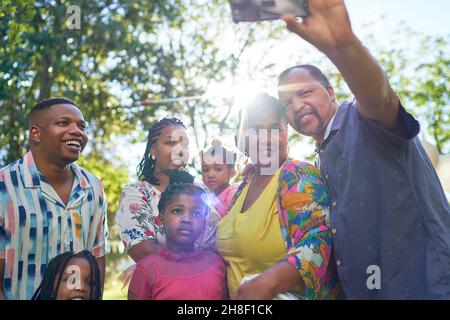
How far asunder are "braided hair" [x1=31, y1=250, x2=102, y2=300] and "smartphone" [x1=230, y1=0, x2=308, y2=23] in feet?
6.15

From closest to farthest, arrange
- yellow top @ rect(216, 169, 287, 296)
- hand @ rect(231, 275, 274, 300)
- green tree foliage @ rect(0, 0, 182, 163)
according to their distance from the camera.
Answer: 1. hand @ rect(231, 275, 274, 300)
2. yellow top @ rect(216, 169, 287, 296)
3. green tree foliage @ rect(0, 0, 182, 163)

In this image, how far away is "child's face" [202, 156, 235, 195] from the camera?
5297mm

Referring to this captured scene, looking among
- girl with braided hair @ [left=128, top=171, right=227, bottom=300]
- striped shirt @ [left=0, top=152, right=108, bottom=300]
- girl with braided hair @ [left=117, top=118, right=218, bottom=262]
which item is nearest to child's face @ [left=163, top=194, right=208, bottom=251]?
girl with braided hair @ [left=128, top=171, right=227, bottom=300]

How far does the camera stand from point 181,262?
312cm

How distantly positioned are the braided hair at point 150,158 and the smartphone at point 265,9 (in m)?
1.98

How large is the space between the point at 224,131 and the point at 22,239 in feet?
33.3

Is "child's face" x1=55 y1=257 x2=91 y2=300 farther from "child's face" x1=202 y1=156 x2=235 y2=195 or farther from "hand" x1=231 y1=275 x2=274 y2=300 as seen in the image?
"child's face" x1=202 y1=156 x2=235 y2=195

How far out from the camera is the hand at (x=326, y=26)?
1992 millimetres

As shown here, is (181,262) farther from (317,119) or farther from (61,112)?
(61,112)

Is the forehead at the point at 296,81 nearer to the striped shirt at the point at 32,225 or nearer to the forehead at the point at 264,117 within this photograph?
the forehead at the point at 264,117

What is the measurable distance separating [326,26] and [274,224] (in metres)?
1.08

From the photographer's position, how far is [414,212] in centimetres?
252

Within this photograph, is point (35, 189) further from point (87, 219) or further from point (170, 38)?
point (170, 38)
